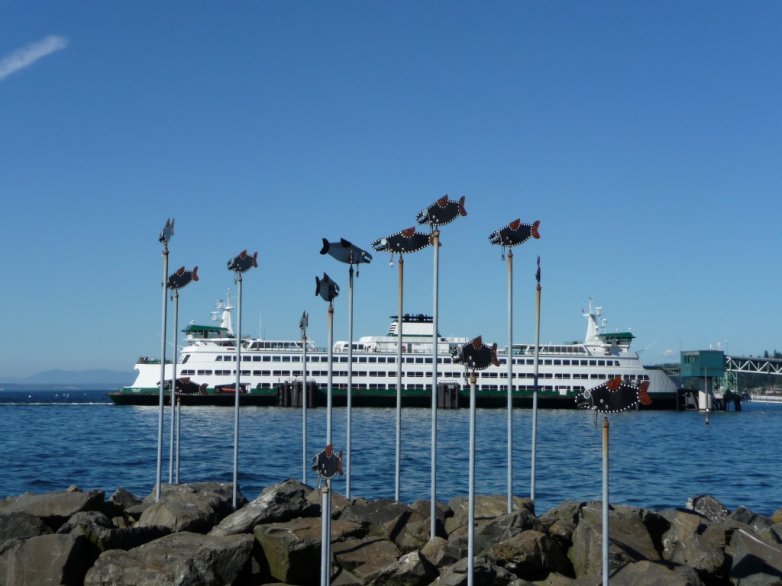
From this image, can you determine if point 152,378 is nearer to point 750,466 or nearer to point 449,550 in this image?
point 750,466

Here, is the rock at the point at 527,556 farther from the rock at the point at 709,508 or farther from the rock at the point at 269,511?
the rock at the point at 709,508

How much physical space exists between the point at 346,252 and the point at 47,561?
7098 millimetres

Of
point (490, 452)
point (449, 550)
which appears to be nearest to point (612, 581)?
point (449, 550)

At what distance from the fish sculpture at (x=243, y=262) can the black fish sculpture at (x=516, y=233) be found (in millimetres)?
5259

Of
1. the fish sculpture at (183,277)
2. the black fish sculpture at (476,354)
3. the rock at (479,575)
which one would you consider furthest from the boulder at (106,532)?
the fish sculpture at (183,277)

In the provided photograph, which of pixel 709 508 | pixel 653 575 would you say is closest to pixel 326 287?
pixel 653 575

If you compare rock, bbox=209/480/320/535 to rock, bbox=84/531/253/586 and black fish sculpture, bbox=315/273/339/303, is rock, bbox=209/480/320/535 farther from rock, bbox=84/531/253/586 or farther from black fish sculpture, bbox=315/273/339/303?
black fish sculpture, bbox=315/273/339/303

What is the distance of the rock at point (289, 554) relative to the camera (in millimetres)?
12562

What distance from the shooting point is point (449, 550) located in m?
13.3

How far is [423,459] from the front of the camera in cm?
3669

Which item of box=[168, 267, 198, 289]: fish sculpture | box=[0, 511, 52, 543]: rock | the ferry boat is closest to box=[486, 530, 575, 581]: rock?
box=[0, 511, 52, 543]: rock

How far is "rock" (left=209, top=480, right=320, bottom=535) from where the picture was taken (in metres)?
13.9

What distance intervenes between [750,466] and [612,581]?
92.3 feet

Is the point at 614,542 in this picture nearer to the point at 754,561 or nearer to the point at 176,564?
the point at 754,561
